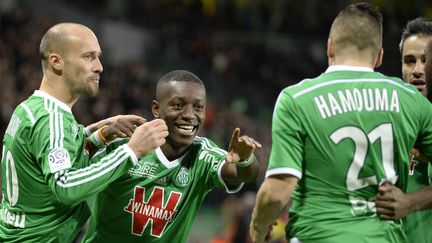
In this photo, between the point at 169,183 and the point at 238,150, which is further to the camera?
the point at 169,183

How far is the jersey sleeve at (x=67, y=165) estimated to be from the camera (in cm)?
466

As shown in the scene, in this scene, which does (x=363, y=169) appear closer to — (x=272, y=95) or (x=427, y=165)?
(x=427, y=165)

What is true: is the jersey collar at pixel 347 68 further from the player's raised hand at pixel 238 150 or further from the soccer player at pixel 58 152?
the soccer player at pixel 58 152

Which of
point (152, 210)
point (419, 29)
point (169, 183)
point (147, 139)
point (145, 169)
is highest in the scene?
point (419, 29)

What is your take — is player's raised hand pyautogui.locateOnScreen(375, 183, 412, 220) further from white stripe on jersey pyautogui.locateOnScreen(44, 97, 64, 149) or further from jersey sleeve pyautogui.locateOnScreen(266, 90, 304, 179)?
white stripe on jersey pyautogui.locateOnScreen(44, 97, 64, 149)

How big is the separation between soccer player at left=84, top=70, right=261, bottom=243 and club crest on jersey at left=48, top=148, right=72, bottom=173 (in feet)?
2.34

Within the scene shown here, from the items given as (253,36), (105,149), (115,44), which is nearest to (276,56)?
(253,36)

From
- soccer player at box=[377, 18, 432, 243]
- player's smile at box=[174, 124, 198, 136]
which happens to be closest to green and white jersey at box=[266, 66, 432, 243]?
soccer player at box=[377, 18, 432, 243]

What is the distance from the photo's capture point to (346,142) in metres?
4.20

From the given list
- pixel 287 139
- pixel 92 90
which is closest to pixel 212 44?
pixel 92 90

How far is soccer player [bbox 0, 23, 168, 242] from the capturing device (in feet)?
15.5

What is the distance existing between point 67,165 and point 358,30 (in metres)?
1.97

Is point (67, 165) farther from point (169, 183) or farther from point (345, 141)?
point (345, 141)

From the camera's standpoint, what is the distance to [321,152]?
4238mm
